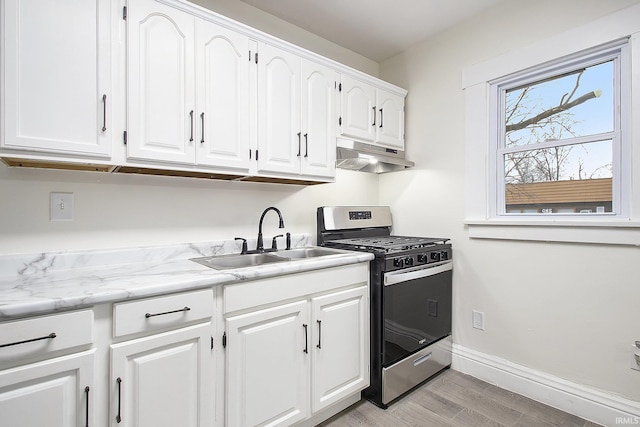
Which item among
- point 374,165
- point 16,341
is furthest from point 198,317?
point 374,165

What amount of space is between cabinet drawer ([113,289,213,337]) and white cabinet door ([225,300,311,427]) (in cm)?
16

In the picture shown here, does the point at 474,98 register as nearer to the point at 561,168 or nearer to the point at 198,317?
the point at 561,168

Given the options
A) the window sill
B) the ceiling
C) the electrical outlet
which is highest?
the ceiling

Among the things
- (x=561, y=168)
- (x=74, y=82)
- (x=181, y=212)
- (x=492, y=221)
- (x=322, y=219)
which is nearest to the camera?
(x=74, y=82)

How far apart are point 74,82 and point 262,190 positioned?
1177 mm

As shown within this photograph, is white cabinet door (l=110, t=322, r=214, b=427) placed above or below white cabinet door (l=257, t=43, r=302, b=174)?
below

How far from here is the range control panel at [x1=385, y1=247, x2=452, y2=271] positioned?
1967 millimetres

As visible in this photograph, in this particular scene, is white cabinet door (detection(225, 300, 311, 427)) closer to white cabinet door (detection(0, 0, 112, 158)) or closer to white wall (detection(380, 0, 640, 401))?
white cabinet door (detection(0, 0, 112, 158))

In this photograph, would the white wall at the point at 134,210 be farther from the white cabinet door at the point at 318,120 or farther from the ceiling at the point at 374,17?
the ceiling at the point at 374,17

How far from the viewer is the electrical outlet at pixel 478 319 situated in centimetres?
230

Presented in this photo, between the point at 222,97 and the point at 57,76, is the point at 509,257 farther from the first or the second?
the point at 57,76

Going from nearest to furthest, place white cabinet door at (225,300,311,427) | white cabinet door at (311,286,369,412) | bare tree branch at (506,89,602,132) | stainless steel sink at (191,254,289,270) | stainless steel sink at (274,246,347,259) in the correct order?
white cabinet door at (225,300,311,427) < white cabinet door at (311,286,369,412) < stainless steel sink at (191,254,289,270) < bare tree branch at (506,89,602,132) < stainless steel sink at (274,246,347,259)

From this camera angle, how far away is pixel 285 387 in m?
1.57

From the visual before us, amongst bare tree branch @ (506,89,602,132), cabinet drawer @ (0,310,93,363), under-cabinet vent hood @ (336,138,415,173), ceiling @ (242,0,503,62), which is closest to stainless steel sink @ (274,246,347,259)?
under-cabinet vent hood @ (336,138,415,173)
